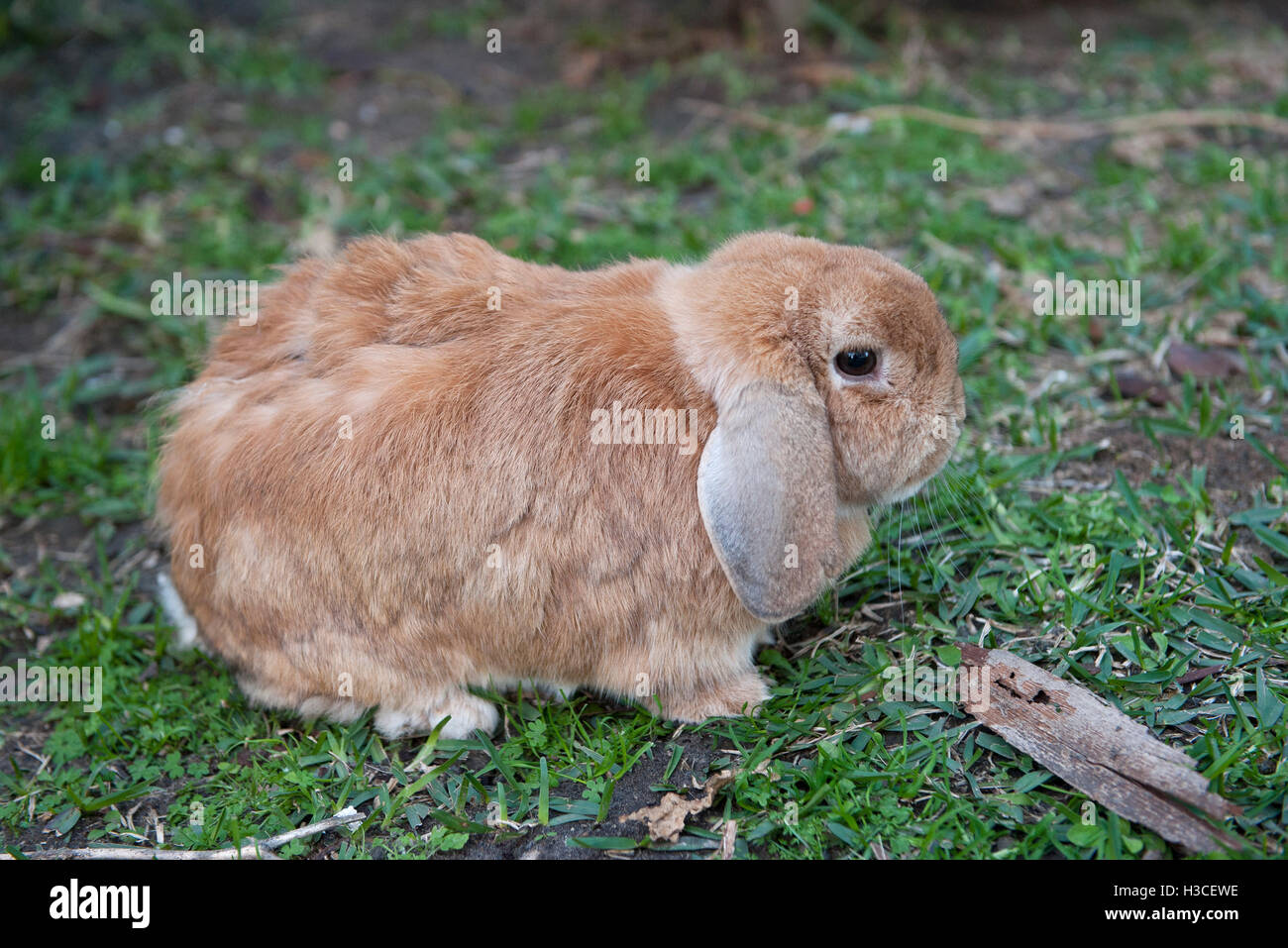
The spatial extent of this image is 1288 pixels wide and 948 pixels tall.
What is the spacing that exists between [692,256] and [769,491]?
185 cm

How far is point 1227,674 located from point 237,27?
7.46 meters

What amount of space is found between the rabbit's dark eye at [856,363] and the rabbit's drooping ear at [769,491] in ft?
0.48

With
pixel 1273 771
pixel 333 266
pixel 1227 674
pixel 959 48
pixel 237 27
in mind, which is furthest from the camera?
pixel 237 27

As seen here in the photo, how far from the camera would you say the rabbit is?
327 cm

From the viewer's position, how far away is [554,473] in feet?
10.8

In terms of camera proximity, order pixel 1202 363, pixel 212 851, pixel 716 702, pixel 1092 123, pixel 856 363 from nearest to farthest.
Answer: pixel 212 851
pixel 856 363
pixel 716 702
pixel 1202 363
pixel 1092 123

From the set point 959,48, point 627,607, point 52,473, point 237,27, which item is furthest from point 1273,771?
point 237,27

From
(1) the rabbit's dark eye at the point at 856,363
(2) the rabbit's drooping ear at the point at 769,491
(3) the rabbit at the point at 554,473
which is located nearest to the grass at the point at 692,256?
(3) the rabbit at the point at 554,473

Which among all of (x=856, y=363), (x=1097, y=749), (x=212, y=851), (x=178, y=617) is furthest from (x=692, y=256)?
(x=212, y=851)

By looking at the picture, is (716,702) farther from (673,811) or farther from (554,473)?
(554,473)

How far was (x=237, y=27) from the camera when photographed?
806cm
